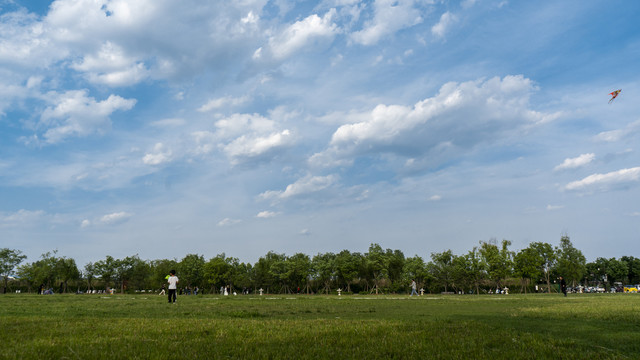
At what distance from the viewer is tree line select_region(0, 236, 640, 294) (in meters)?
84.3

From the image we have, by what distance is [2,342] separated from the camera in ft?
20.7

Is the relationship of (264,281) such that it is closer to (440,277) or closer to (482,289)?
(440,277)

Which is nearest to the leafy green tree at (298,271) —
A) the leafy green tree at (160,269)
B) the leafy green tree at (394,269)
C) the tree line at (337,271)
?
the tree line at (337,271)

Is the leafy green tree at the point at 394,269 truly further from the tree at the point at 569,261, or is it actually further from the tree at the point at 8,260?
the tree at the point at 8,260

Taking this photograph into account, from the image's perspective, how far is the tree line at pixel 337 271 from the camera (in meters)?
84.3

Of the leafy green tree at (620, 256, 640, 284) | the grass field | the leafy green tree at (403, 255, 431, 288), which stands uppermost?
the grass field

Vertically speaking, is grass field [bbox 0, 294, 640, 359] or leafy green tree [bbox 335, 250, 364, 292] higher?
grass field [bbox 0, 294, 640, 359]

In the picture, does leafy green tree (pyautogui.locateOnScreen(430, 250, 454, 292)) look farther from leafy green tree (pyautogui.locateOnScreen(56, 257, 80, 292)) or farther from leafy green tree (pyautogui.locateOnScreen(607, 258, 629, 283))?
leafy green tree (pyautogui.locateOnScreen(56, 257, 80, 292))

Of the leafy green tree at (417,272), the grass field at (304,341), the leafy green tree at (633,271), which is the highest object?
the grass field at (304,341)

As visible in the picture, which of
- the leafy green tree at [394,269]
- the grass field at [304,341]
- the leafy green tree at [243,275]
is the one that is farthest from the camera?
the leafy green tree at [243,275]

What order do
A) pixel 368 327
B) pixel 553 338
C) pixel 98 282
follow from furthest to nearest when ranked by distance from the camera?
pixel 98 282 < pixel 368 327 < pixel 553 338

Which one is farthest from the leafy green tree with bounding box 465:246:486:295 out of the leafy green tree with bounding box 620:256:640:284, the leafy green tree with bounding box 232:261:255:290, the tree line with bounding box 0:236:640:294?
the leafy green tree with bounding box 620:256:640:284

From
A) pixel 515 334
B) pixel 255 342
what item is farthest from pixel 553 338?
pixel 255 342

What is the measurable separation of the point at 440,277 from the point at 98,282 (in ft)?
319
